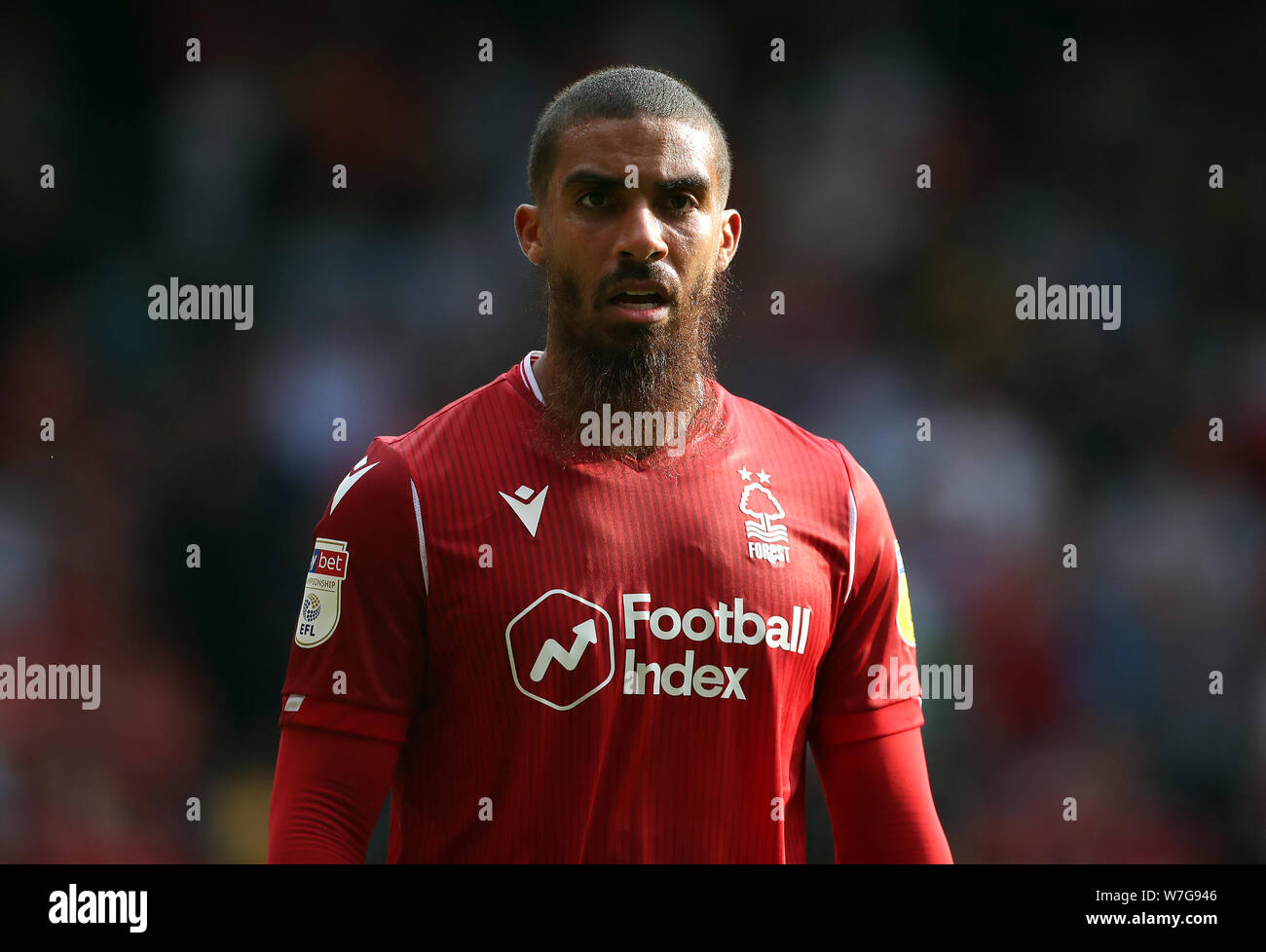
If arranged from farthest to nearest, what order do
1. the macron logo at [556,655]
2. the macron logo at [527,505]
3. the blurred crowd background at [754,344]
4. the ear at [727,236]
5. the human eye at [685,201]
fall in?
the blurred crowd background at [754,344] < the ear at [727,236] < the human eye at [685,201] < the macron logo at [527,505] < the macron logo at [556,655]

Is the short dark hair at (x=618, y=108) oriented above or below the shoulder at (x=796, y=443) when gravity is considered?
above

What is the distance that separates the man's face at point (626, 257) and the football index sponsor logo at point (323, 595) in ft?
1.91

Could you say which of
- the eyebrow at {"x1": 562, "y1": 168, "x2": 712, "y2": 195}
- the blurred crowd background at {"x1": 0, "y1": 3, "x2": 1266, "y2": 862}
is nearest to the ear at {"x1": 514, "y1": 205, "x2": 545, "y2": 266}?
the eyebrow at {"x1": 562, "y1": 168, "x2": 712, "y2": 195}

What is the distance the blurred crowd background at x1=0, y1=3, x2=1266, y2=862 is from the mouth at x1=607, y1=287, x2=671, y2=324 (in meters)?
3.16

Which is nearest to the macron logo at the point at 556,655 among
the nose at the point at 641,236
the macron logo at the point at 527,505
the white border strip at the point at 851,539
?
the macron logo at the point at 527,505

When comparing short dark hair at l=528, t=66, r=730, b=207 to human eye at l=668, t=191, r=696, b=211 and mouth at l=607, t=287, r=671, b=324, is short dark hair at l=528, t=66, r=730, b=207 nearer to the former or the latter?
human eye at l=668, t=191, r=696, b=211

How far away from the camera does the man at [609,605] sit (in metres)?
2.72

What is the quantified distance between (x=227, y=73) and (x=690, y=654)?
510 centimetres

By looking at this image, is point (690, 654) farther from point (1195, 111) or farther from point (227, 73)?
point (1195, 111)

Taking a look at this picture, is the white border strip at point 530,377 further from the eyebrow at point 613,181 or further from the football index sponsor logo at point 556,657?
the football index sponsor logo at point 556,657

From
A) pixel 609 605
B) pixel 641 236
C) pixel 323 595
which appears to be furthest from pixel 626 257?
pixel 323 595

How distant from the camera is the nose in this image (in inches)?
113

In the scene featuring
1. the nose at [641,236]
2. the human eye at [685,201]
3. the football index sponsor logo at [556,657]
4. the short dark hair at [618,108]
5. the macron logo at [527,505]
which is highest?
the short dark hair at [618,108]
